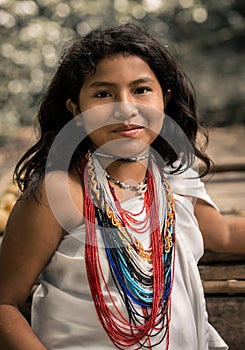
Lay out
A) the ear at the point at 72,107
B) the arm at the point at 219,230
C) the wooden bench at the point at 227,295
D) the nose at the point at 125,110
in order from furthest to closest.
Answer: the wooden bench at the point at 227,295, the arm at the point at 219,230, the ear at the point at 72,107, the nose at the point at 125,110

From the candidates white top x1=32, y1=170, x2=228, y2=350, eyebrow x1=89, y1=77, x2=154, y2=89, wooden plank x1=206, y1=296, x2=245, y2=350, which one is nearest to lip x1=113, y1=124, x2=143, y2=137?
eyebrow x1=89, y1=77, x2=154, y2=89

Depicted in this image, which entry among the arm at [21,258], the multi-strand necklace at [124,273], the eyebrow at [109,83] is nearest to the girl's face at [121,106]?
the eyebrow at [109,83]

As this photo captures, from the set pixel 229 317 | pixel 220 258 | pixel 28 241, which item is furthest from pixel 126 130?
pixel 229 317

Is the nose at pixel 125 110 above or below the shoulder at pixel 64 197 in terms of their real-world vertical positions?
above

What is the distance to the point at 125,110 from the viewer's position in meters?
1.56

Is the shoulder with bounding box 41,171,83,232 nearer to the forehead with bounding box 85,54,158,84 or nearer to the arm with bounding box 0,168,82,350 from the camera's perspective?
the arm with bounding box 0,168,82,350

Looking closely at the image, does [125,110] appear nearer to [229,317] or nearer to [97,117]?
[97,117]

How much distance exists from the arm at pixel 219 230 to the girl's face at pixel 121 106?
38 cm

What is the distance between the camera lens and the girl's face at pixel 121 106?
1569mm

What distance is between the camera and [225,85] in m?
6.80

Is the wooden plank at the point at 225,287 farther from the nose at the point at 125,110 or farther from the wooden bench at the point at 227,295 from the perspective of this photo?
the nose at the point at 125,110

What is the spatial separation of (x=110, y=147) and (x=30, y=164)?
254 millimetres

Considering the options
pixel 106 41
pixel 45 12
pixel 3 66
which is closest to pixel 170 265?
pixel 106 41

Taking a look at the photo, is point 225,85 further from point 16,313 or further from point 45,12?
point 16,313
